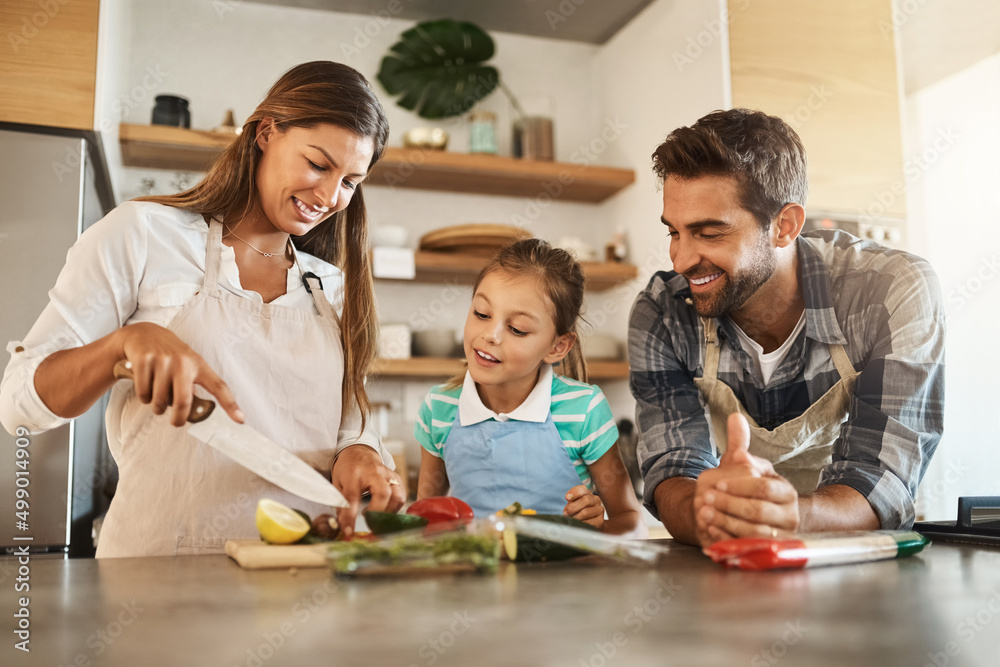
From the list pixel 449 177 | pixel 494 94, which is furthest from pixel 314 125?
pixel 494 94

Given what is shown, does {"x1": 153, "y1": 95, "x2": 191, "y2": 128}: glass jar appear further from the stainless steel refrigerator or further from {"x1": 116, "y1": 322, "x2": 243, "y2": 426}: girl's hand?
{"x1": 116, "y1": 322, "x2": 243, "y2": 426}: girl's hand

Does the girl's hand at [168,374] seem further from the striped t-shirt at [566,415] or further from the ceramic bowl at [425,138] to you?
the ceramic bowl at [425,138]

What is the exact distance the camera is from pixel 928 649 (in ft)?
1.84

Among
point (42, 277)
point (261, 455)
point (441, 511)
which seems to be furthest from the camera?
point (42, 277)

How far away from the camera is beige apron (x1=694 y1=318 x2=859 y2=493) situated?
1.36 m

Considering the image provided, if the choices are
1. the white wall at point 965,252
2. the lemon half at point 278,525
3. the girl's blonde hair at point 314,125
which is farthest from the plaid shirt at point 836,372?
the white wall at point 965,252

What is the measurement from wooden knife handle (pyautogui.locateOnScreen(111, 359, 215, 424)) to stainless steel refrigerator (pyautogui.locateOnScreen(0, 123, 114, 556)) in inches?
46.9

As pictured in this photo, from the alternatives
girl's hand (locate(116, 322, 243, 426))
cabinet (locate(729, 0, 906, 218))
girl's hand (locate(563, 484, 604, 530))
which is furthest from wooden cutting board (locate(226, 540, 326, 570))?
cabinet (locate(729, 0, 906, 218))

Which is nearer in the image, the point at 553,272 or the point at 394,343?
the point at 553,272

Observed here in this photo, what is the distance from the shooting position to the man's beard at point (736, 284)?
135 centimetres

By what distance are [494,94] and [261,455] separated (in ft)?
9.05

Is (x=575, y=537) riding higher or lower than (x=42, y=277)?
lower

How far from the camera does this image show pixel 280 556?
2.84 feet

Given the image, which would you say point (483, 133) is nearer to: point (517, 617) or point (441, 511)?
point (441, 511)
